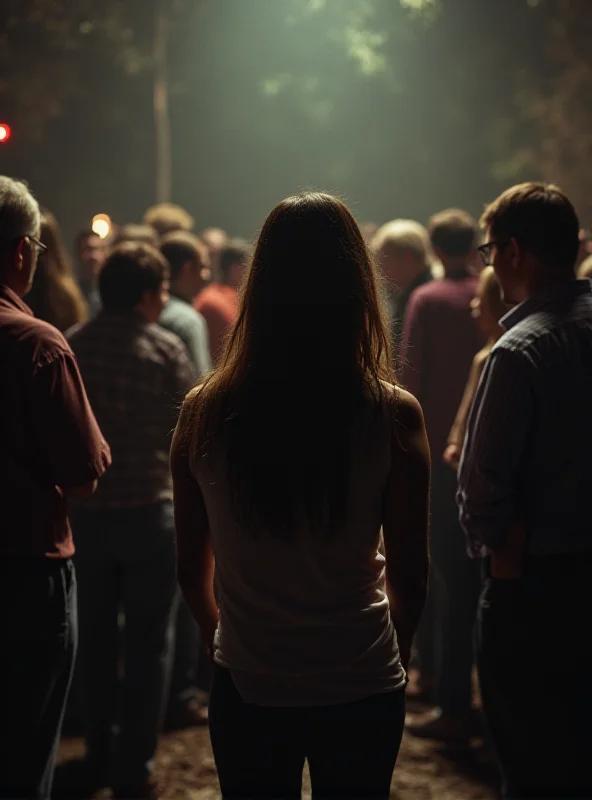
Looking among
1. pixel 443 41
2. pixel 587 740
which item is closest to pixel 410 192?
pixel 443 41

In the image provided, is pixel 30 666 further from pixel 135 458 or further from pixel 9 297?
pixel 135 458

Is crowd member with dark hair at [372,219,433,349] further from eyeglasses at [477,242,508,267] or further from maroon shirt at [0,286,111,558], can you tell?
maroon shirt at [0,286,111,558]

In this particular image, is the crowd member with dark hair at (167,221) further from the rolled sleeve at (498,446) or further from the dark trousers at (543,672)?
the dark trousers at (543,672)

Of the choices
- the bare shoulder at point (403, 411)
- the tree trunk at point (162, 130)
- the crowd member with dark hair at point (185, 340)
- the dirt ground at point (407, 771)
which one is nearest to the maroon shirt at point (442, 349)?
the crowd member with dark hair at point (185, 340)

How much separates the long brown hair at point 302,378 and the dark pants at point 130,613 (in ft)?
6.92

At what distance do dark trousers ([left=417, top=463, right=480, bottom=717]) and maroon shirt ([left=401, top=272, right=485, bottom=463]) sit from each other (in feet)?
0.72

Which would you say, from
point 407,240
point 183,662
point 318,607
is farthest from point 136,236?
point 318,607

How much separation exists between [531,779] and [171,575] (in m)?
1.79

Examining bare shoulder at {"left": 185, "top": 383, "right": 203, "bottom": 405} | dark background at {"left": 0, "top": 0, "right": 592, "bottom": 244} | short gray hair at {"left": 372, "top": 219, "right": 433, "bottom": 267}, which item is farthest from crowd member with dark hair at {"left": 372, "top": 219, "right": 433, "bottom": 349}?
dark background at {"left": 0, "top": 0, "right": 592, "bottom": 244}

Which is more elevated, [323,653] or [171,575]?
[323,653]

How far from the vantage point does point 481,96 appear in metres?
21.6

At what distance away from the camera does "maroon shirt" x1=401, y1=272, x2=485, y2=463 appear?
5.28m

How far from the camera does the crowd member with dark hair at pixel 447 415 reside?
5.06 m

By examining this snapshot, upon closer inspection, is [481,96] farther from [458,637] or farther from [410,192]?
[458,637]
